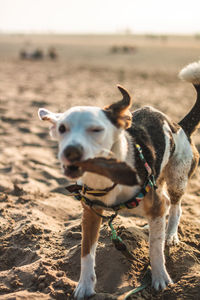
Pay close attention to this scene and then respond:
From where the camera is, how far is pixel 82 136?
2748 mm

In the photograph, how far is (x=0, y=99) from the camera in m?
11.5

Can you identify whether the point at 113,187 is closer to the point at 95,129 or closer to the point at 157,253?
the point at 95,129

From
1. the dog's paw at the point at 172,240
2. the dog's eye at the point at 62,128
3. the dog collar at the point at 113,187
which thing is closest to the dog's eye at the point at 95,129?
the dog's eye at the point at 62,128

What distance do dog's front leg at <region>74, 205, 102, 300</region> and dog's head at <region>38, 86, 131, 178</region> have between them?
0.79 m

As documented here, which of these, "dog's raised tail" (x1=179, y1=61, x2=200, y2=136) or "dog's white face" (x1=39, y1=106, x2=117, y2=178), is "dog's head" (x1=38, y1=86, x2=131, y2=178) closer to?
"dog's white face" (x1=39, y1=106, x2=117, y2=178)

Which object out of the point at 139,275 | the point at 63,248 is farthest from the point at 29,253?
the point at 139,275

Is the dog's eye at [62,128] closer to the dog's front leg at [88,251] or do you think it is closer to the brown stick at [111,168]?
the brown stick at [111,168]

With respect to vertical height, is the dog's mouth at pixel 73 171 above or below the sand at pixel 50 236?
above

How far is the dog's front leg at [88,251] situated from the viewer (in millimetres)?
3357

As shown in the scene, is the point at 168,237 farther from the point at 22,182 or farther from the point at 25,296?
the point at 22,182

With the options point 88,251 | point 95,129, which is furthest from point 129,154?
point 88,251

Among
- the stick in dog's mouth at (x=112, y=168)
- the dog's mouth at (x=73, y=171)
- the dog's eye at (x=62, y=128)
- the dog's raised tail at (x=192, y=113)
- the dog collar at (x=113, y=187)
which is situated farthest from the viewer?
the dog's raised tail at (x=192, y=113)

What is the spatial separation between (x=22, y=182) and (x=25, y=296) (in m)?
2.66

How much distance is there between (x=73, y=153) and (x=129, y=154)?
2.63 ft
